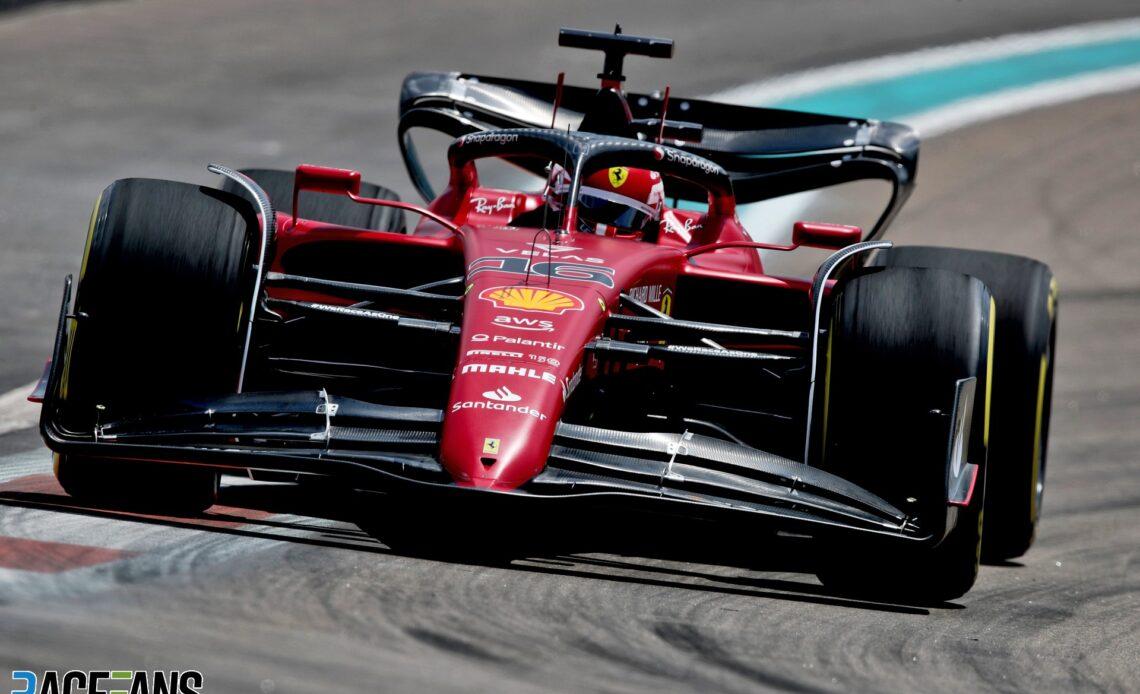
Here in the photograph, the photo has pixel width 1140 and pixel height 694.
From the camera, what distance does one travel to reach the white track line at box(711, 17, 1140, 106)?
62.8ft

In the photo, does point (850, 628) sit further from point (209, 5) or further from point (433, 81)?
point (209, 5)

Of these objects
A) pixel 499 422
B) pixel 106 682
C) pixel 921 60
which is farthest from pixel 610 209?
pixel 921 60

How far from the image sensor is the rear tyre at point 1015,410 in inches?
294

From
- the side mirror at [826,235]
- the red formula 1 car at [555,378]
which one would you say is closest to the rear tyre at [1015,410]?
the red formula 1 car at [555,378]

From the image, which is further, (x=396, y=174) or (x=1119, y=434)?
(x=396, y=174)

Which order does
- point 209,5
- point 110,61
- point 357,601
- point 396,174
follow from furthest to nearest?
1. point 209,5
2. point 110,61
3. point 396,174
4. point 357,601

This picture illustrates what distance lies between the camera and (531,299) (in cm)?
625

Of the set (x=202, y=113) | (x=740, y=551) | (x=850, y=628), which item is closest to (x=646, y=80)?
(x=202, y=113)

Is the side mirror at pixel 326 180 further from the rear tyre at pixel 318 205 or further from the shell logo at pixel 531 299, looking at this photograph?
the rear tyre at pixel 318 205

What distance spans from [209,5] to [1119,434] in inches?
590

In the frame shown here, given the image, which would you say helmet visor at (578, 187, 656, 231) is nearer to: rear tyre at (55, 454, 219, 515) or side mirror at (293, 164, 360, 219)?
side mirror at (293, 164, 360, 219)

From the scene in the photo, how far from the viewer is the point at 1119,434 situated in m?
10.3

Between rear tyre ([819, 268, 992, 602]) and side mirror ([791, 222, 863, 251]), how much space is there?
2.37ft

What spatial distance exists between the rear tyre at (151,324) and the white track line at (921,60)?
12857 millimetres
